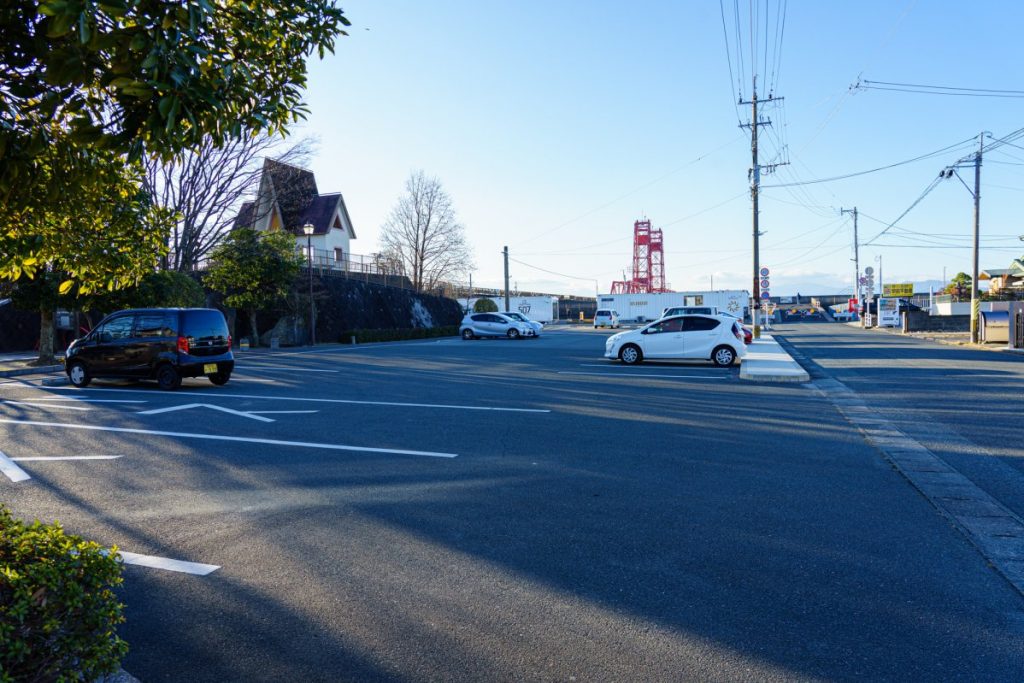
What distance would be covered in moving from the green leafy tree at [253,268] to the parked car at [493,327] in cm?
1256

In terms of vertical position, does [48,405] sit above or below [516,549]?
A: above

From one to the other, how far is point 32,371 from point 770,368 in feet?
66.9

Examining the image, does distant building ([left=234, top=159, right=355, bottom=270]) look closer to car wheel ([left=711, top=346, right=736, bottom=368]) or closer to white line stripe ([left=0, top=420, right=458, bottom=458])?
car wheel ([left=711, top=346, right=736, bottom=368])

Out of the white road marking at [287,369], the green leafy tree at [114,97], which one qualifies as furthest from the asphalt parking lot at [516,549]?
the white road marking at [287,369]

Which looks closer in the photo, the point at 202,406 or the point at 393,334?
the point at 202,406

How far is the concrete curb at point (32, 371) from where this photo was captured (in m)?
19.0

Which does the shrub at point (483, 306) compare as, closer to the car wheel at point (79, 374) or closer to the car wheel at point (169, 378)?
the car wheel at point (79, 374)

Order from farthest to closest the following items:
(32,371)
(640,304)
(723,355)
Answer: (640,304)
(723,355)
(32,371)

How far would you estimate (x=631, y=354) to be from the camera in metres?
21.0

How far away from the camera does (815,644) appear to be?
3527mm

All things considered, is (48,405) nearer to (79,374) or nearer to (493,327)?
(79,374)

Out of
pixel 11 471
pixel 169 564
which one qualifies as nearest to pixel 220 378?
pixel 11 471

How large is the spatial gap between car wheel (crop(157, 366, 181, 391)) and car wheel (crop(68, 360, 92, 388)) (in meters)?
2.12

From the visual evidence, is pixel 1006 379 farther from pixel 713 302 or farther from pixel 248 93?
pixel 713 302
